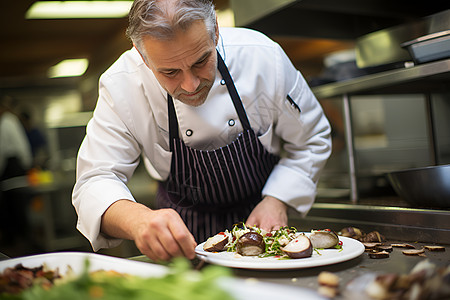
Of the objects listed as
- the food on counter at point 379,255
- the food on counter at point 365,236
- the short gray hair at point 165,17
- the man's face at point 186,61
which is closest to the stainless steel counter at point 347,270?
the food on counter at point 379,255

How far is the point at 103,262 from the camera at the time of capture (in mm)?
976

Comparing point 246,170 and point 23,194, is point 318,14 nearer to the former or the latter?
point 246,170

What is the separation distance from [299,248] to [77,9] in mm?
4505

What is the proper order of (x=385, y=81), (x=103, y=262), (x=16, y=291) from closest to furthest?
(x=16, y=291) < (x=103, y=262) < (x=385, y=81)

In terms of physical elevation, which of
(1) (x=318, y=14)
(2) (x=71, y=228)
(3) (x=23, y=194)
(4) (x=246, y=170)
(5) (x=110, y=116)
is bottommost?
(2) (x=71, y=228)

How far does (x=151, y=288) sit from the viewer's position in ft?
2.15

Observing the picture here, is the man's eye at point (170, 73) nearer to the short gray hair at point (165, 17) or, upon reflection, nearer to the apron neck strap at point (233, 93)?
the short gray hair at point (165, 17)

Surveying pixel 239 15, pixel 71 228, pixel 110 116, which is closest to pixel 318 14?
pixel 239 15

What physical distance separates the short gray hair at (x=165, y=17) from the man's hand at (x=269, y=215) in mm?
594

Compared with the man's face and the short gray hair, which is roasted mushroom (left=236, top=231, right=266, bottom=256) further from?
the short gray hair

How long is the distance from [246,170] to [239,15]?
3.15ft

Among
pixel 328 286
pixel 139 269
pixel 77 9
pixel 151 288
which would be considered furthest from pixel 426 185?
pixel 77 9

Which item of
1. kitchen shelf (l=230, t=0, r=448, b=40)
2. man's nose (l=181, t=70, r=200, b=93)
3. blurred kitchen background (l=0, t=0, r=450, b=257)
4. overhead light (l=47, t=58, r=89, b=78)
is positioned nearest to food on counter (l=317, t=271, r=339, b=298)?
man's nose (l=181, t=70, r=200, b=93)

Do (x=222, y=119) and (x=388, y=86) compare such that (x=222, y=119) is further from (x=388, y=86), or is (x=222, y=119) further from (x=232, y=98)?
(x=388, y=86)
